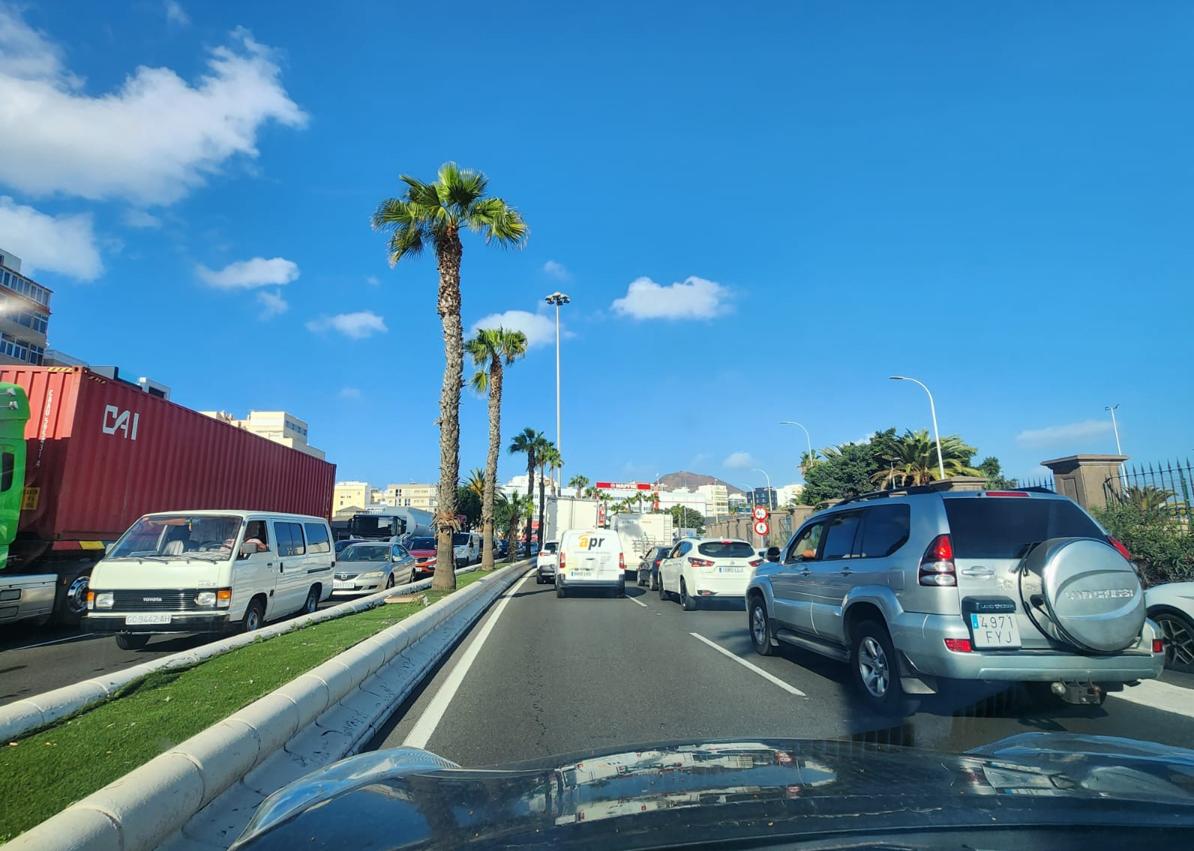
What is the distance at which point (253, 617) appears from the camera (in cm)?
1073

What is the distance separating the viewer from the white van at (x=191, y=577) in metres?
9.64

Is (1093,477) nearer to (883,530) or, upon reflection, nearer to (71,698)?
(883,530)

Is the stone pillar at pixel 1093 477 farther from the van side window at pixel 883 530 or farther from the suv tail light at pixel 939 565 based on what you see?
the suv tail light at pixel 939 565

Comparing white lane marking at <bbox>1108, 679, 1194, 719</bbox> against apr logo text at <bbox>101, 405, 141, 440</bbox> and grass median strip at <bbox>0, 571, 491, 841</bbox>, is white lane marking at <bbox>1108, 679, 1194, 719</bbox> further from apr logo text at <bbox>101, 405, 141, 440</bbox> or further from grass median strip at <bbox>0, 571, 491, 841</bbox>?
apr logo text at <bbox>101, 405, 141, 440</bbox>

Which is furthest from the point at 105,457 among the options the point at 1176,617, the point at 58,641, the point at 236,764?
the point at 1176,617

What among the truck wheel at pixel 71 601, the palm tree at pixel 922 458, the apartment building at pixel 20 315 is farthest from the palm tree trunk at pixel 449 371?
the apartment building at pixel 20 315

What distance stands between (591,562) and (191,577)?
11.2m

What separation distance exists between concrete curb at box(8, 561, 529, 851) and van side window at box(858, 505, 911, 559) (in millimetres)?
4776

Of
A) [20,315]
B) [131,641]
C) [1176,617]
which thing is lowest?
[131,641]

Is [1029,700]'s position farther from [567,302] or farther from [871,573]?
[567,302]

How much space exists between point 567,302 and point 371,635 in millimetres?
40003

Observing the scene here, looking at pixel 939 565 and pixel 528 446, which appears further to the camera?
pixel 528 446

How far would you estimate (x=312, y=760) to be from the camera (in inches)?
183

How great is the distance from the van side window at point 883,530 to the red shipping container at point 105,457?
12706 millimetres
